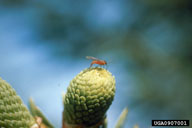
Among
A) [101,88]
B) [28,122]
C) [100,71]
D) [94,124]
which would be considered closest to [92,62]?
[100,71]

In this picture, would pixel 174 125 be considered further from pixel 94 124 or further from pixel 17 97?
pixel 17 97

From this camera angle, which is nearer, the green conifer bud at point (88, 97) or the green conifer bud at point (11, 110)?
the green conifer bud at point (11, 110)

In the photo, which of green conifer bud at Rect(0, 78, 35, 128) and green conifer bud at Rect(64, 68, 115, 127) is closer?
green conifer bud at Rect(0, 78, 35, 128)
